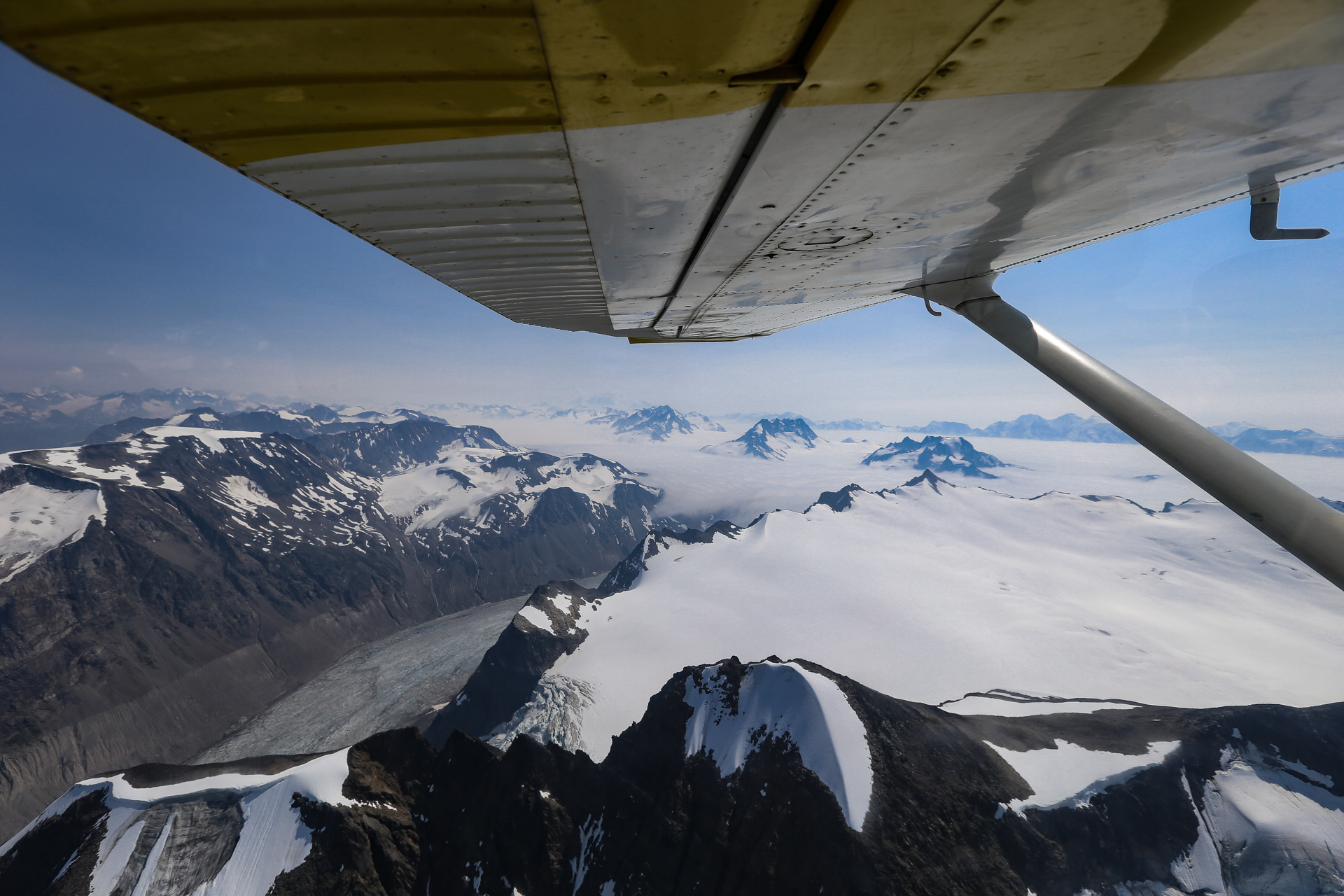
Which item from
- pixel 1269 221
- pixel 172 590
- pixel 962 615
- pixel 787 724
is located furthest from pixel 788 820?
pixel 172 590

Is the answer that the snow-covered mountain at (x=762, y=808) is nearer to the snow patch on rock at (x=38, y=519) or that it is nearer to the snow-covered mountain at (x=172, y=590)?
the snow-covered mountain at (x=172, y=590)

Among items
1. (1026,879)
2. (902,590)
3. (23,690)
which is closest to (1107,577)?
(902,590)

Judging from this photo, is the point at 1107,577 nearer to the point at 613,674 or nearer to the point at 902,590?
the point at 902,590

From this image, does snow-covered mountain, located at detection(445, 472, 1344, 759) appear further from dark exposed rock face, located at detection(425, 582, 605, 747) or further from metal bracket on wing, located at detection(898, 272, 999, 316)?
metal bracket on wing, located at detection(898, 272, 999, 316)

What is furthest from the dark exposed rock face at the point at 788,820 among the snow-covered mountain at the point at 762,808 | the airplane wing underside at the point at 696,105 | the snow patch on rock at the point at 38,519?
the snow patch on rock at the point at 38,519

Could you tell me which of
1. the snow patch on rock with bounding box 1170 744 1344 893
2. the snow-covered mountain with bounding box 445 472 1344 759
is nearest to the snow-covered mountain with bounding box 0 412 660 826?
the snow-covered mountain with bounding box 445 472 1344 759

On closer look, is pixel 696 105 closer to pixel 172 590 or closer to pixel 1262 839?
pixel 1262 839

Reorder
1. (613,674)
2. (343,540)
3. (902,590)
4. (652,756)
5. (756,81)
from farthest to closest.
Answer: (343,540) < (902,590) < (613,674) < (652,756) < (756,81)
